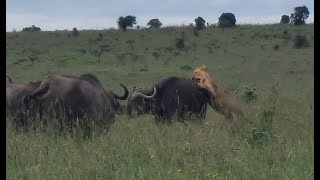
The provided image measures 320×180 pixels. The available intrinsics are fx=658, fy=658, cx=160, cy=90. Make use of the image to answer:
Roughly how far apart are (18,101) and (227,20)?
35.5m

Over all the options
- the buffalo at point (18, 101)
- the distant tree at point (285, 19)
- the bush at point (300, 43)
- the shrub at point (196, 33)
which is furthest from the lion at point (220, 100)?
the distant tree at point (285, 19)

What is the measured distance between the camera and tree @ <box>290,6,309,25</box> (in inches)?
1689

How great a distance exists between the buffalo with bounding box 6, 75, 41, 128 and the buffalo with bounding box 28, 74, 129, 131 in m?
0.26

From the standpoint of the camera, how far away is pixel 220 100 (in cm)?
1110

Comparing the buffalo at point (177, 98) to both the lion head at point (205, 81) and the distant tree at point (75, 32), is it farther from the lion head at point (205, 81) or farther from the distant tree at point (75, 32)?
the distant tree at point (75, 32)

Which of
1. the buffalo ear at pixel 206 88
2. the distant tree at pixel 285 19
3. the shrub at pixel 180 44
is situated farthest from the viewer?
the distant tree at pixel 285 19

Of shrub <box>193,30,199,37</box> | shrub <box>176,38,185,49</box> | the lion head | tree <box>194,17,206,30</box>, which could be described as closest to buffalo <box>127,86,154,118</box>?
the lion head

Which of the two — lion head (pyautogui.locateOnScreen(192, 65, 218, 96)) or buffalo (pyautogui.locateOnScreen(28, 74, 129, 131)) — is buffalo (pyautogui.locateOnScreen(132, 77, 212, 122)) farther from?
buffalo (pyautogui.locateOnScreen(28, 74, 129, 131))

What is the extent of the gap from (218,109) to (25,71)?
1755 centimetres

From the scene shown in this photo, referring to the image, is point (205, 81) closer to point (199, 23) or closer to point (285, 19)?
point (199, 23)

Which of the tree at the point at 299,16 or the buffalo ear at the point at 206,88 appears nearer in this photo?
the buffalo ear at the point at 206,88

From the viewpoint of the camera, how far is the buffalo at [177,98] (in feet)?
38.8

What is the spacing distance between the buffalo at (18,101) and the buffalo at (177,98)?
2410 millimetres

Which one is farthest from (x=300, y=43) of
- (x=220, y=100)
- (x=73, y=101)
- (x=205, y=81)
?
(x=73, y=101)
